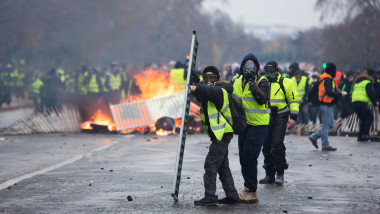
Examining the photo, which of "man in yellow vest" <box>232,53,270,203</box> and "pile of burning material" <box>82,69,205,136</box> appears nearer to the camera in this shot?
"man in yellow vest" <box>232,53,270,203</box>

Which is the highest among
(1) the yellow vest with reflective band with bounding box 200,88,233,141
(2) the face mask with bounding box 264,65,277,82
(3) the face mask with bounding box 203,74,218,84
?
(2) the face mask with bounding box 264,65,277,82

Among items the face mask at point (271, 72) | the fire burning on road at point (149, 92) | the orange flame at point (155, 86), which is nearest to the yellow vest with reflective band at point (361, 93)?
the fire burning on road at point (149, 92)

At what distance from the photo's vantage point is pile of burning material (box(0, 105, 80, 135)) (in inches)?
856

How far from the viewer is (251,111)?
941 cm

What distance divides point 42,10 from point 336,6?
19.5 meters

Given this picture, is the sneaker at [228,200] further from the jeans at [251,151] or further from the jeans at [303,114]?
the jeans at [303,114]

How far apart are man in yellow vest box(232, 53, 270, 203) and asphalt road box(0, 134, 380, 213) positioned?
444 mm

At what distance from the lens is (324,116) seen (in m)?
15.6

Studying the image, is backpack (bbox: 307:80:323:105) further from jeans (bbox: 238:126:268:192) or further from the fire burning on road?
jeans (bbox: 238:126:268:192)

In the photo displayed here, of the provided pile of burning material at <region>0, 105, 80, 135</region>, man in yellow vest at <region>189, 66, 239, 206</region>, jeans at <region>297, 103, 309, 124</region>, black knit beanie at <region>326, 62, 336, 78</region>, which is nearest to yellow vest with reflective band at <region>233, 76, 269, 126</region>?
man in yellow vest at <region>189, 66, 239, 206</region>

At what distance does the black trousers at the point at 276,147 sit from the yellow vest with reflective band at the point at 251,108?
4.06ft

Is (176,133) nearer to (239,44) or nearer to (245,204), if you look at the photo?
(245,204)

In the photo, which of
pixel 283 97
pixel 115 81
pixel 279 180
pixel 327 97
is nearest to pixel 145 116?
pixel 327 97

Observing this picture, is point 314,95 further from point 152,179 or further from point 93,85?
point 93,85
